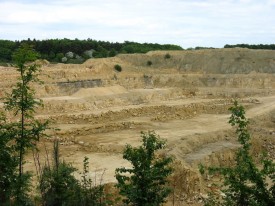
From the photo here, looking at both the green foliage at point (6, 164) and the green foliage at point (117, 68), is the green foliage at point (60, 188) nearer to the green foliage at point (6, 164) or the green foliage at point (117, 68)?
the green foliage at point (6, 164)

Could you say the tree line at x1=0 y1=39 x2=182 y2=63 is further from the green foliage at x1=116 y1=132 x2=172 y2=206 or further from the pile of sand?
the green foliage at x1=116 y1=132 x2=172 y2=206

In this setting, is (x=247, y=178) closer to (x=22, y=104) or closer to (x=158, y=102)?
(x=22, y=104)

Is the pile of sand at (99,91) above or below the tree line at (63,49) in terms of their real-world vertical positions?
below

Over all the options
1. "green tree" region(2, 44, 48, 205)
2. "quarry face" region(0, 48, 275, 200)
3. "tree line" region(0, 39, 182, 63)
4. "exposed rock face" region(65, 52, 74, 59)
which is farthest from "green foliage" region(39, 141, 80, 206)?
"exposed rock face" region(65, 52, 74, 59)

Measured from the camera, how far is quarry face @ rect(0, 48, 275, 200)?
1041 inches

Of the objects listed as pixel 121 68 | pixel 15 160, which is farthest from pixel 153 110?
pixel 15 160

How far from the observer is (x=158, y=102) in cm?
4575

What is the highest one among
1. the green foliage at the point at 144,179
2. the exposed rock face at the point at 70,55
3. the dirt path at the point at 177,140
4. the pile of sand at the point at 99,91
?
the exposed rock face at the point at 70,55

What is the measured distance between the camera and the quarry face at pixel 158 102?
86.8ft

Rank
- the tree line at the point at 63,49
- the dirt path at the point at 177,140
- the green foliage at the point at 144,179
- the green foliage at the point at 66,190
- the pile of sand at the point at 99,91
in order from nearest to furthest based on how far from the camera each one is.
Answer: the green foliage at the point at 144,179, the green foliage at the point at 66,190, the dirt path at the point at 177,140, the pile of sand at the point at 99,91, the tree line at the point at 63,49

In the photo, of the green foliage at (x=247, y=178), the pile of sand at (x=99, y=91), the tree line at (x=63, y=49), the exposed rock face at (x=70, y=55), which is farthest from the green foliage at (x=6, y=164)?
the exposed rock face at (x=70, y=55)

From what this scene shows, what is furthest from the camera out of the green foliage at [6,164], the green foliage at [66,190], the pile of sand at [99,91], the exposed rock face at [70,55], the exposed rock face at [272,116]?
the exposed rock face at [70,55]

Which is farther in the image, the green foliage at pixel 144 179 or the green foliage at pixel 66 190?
the green foliage at pixel 66 190

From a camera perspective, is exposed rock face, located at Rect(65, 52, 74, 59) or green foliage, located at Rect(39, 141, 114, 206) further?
exposed rock face, located at Rect(65, 52, 74, 59)
